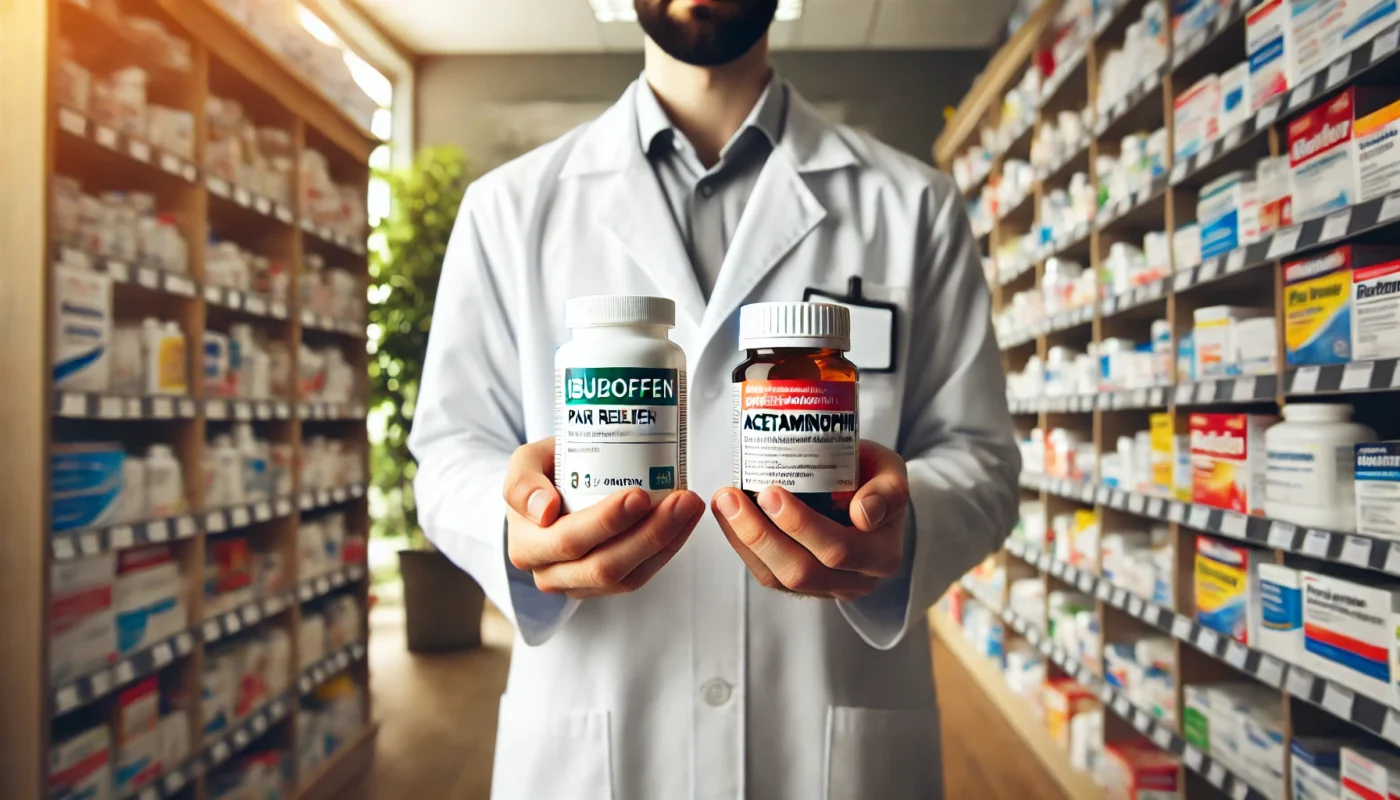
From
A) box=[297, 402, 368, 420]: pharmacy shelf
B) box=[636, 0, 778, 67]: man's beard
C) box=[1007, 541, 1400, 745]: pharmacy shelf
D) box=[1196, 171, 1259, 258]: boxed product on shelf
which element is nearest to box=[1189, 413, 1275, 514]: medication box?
box=[1007, 541, 1400, 745]: pharmacy shelf

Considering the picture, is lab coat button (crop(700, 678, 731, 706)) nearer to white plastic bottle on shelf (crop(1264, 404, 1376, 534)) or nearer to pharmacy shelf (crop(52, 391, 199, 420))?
white plastic bottle on shelf (crop(1264, 404, 1376, 534))

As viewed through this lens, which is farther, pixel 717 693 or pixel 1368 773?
pixel 1368 773

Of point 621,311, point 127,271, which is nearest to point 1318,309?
point 621,311

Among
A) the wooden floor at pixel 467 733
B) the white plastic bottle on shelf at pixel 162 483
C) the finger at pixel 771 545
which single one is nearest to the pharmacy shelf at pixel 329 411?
the white plastic bottle on shelf at pixel 162 483

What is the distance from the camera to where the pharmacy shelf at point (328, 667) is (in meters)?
3.40

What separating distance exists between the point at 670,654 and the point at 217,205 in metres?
2.60

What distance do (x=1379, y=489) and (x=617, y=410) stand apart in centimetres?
182

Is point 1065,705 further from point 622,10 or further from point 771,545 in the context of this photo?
point 622,10

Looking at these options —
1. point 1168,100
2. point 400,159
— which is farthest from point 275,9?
point 400,159

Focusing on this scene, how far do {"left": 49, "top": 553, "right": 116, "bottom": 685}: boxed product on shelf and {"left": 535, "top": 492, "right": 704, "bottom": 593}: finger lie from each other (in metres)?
1.89

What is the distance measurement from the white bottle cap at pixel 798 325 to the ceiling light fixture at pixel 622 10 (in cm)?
498

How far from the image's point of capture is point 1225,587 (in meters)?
2.60

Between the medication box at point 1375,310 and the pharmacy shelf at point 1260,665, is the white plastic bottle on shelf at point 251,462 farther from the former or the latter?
the medication box at point 1375,310

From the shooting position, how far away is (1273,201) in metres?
2.35
